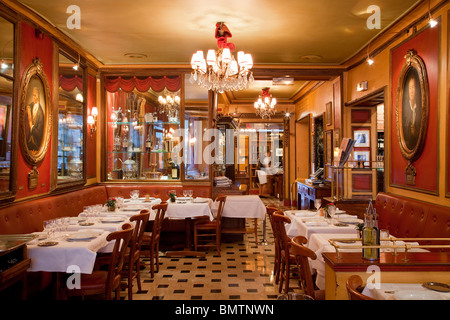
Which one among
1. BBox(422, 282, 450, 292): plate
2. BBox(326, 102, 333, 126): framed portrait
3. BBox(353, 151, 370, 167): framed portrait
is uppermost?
BBox(326, 102, 333, 126): framed portrait

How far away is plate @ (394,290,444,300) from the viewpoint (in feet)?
6.43

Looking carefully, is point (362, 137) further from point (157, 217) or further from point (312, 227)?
point (157, 217)

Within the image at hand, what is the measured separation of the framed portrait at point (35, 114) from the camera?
4.88m

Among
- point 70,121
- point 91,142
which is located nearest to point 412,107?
point 70,121

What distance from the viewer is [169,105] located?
27.0 ft

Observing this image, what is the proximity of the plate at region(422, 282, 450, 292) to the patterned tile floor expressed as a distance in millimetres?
2474

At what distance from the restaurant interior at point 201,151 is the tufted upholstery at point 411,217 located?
0.09ft

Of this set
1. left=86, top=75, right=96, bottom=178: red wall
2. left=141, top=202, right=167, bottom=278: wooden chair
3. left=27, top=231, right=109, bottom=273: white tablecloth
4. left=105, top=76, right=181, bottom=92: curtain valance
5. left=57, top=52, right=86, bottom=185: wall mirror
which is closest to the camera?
left=27, top=231, right=109, bottom=273: white tablecloth

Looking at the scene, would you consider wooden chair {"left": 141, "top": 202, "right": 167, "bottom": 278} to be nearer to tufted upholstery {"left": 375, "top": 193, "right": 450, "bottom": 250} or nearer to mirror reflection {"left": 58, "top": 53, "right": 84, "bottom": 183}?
mirror reflection {"left": 58, "top": 53, "right": 84, "bottom": 183}

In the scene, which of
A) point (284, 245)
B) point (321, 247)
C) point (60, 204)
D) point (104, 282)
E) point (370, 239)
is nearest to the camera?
point (370, 239)

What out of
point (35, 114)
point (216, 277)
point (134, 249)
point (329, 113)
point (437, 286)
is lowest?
point (216, 277)

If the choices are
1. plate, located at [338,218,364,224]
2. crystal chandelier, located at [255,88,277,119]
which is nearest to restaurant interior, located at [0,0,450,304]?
plate, located at [338,218,364,224]

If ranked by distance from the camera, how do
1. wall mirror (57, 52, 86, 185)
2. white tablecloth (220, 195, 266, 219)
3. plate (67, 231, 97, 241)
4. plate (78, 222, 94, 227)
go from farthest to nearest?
white tablecloth (220, 195, 266, 219), wall mirror (57, 52, 86, 185), plate (78, 222, 94, 227), plate (67, 231, 97, 241)

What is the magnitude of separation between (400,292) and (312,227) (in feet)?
7.48
